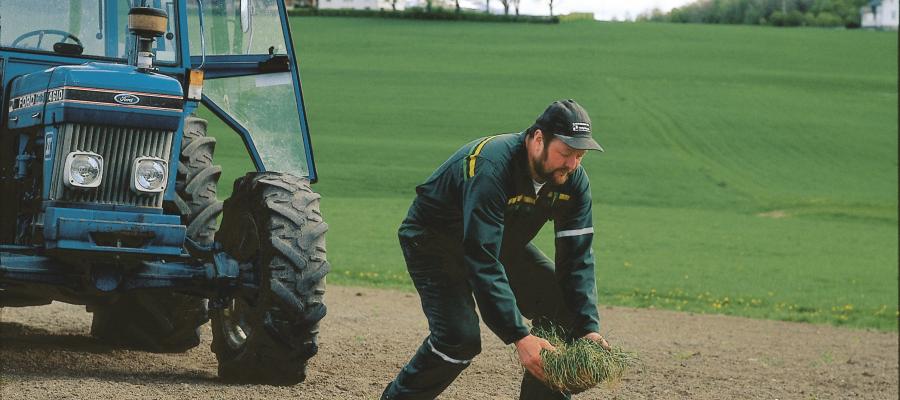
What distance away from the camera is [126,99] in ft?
24.2

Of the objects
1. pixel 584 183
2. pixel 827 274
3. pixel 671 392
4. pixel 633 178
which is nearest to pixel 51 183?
pixel 584 183

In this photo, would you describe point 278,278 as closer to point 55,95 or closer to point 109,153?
point 109,153

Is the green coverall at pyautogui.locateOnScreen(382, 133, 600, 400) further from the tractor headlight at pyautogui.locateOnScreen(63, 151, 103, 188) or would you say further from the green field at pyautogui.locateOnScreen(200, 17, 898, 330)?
the green field at pyautogui.locateOnScreen(200, 17, 898, 330)

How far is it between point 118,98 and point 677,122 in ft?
118

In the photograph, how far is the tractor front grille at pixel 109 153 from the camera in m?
7.44

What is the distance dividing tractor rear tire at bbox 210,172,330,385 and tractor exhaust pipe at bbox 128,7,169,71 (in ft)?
3.50

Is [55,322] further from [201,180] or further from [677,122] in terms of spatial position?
[677,122]

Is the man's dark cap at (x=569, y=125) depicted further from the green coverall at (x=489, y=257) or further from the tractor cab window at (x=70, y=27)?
the tractor cab window at (x=70, y=27)

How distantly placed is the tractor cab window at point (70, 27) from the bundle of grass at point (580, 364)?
3834mm

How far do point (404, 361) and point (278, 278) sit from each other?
2017 mm

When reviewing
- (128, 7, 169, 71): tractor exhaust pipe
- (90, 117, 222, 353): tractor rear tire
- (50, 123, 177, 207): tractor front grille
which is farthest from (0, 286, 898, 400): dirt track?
(128, 7, 169, 71): tractor exhaust pipe

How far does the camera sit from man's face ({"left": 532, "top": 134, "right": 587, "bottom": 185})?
5562 mm

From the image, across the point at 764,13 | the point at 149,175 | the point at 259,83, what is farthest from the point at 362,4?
the point at 149,175

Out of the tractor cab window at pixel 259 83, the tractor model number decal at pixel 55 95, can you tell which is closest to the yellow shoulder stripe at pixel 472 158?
the tractor model number decal at pixel 55 95
